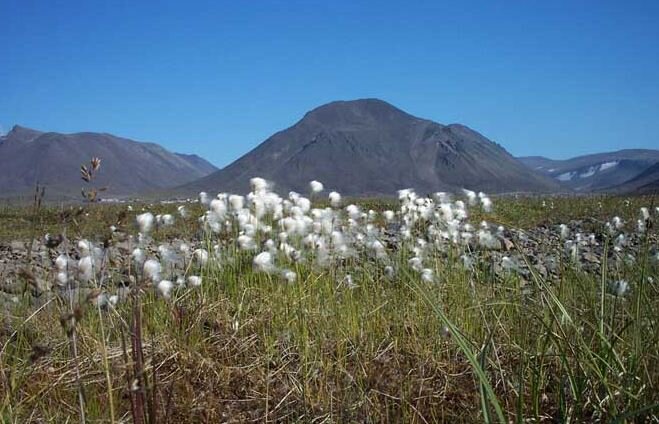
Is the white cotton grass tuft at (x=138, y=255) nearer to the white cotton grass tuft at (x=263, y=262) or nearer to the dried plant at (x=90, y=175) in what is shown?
the white cotton grass tuft at (x=263, y=262)

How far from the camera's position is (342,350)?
3447mm

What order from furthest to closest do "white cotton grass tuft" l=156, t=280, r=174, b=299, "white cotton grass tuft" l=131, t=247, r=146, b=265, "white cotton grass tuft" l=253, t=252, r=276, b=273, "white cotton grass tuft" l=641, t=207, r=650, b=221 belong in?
"white cotton grass tuft" l=131, t=247, r=146, b=265
"white cotton grass tuft" l=253, t=252, r=276, b=273
"white cotton grass tuft" l=156, t=280, r=174, b=299
"white cotton grass tuft" l=641, t=207, r=650, b=221

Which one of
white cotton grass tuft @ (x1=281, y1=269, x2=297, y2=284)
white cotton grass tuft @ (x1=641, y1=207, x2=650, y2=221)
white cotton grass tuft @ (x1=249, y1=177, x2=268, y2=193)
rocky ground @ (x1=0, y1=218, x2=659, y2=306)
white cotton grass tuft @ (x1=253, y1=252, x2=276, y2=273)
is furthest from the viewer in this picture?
white cotton grass tuft @ (x1=249, y1=177, x2=268, y2=193)

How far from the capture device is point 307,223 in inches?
204

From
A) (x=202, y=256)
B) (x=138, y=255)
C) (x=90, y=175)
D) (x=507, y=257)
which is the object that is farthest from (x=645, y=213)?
(x=90, y=175)

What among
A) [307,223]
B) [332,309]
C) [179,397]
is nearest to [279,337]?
[332,309]

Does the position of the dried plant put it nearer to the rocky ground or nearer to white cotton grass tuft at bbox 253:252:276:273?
the rocky ground

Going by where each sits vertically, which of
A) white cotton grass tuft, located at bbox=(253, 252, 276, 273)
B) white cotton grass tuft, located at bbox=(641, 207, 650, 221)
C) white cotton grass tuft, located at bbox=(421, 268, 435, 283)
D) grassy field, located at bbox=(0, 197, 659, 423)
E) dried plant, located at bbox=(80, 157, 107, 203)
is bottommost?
grassy field, located at bbox=(0, 197, 659, 423)

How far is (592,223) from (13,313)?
1225 cm

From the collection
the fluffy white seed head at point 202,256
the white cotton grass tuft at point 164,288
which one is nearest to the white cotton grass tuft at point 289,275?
the fluffy white seed head at point 202,256

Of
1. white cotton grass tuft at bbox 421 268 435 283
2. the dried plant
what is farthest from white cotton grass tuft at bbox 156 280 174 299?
the dried plant

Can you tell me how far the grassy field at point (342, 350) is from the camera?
229 cm

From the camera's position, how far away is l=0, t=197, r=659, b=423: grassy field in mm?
2287

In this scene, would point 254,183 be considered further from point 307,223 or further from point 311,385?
point 311,385
